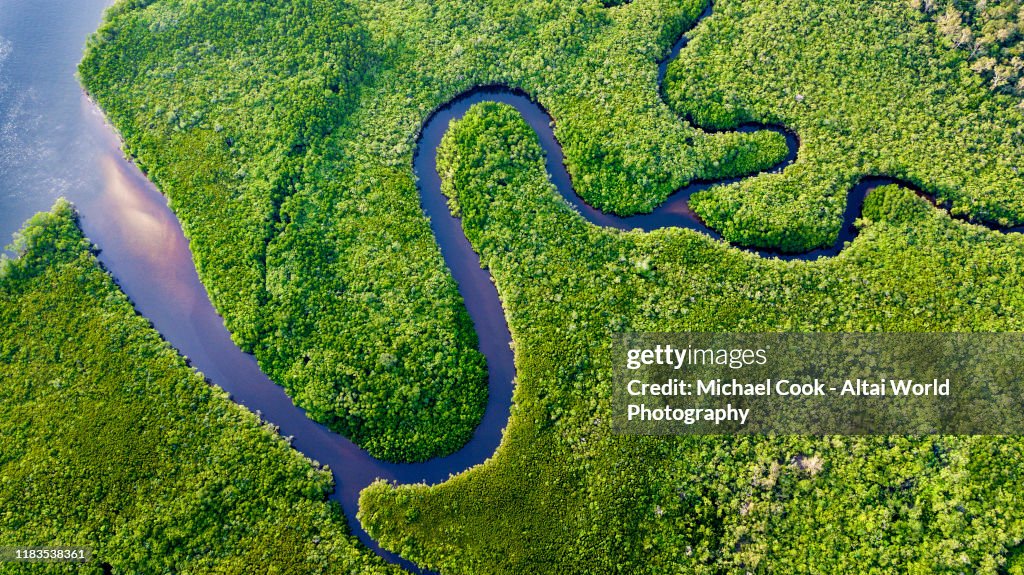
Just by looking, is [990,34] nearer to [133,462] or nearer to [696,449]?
[696,449]

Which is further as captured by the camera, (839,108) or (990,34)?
(990,34)

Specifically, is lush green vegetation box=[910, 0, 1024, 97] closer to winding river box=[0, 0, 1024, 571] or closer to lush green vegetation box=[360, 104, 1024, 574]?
winding river box=[0, 0, 1024, 571]

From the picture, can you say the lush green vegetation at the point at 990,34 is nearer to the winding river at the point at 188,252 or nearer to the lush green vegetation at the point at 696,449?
the winding river at the point at 188,252

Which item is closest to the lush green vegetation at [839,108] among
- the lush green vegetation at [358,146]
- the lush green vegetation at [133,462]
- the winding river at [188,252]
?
the winding river at [188,252]

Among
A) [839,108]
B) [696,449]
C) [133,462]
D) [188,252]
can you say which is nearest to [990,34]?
[839,108]

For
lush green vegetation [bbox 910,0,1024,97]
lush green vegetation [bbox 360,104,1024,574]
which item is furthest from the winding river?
lush green vegetation [bbox 910,0,1024,97]

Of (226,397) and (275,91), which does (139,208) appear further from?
(226,397)
